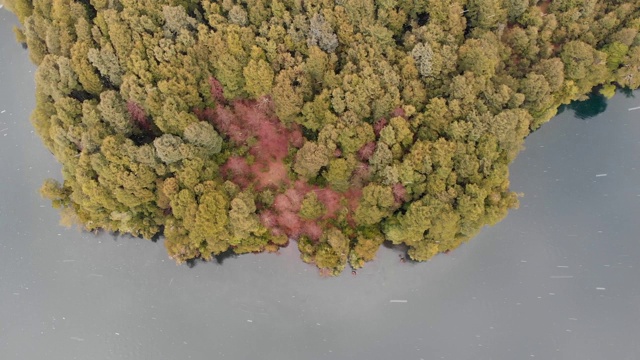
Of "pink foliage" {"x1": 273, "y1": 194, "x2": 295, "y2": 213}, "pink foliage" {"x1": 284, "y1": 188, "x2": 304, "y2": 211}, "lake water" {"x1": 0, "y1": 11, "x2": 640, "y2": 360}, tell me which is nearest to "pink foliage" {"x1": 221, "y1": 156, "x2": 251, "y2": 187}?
"pink foliage" {"x1": 273, "y1": 194, "x2": 295, "y2": 213}

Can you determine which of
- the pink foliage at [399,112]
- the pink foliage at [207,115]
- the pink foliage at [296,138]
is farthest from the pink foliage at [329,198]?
the pink foliage at [207,115]

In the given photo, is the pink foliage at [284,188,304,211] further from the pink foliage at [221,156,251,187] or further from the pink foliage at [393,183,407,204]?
the pink foliage at [393,183,407,204]

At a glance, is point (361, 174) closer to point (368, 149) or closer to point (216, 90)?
point (368, 149)

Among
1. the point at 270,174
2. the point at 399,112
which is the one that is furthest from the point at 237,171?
the point at 399,112

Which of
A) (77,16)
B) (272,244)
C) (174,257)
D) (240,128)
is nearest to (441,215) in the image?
(272,244)

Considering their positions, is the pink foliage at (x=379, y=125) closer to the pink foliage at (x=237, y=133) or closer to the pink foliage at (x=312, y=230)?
the pink foliage at (x=312, y=230)

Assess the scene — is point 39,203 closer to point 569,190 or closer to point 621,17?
point 569,190
